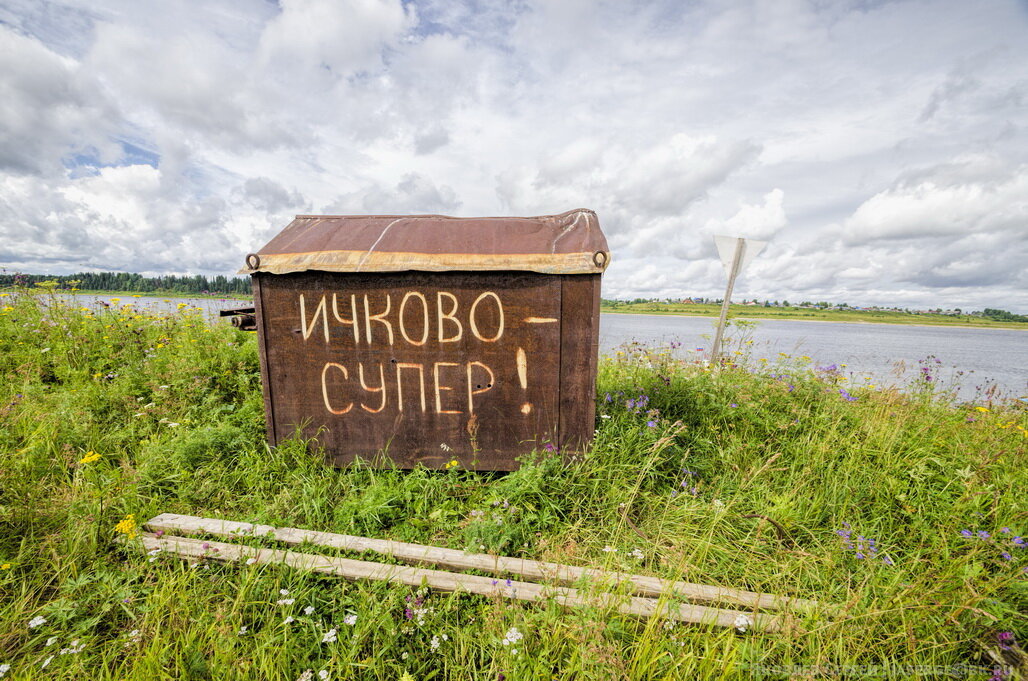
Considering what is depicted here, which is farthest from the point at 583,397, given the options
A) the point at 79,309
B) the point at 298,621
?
the point at 79,309

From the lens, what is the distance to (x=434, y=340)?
9.10 ft

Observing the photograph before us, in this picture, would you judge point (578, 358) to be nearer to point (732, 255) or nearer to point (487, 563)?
point (487, 563)

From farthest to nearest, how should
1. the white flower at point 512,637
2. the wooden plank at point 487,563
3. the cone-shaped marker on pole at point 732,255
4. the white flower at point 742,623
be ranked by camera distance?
the cone-shaped marker on pole at point 732,255, the wooden plank at point 487,563, the white flower at point 742,623, the white flower at point 512,637

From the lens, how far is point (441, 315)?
108 inches

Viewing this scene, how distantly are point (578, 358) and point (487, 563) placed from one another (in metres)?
1.33

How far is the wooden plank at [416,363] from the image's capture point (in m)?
2.71

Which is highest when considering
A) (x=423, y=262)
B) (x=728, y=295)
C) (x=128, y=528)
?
(x=423, y=262)

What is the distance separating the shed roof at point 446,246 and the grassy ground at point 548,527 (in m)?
1.27

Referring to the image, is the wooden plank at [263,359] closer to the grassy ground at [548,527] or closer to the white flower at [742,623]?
the grassy ground at [548,527]

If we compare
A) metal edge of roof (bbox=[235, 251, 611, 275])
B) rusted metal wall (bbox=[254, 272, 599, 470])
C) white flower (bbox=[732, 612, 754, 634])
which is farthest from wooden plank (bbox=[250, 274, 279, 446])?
white flower (bbox=[732, 612, 754, 634])

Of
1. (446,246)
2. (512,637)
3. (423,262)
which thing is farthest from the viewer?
(446,246)

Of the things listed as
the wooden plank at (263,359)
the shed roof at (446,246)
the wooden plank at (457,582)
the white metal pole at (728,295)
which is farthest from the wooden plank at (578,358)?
the white metal pole at (728,295)

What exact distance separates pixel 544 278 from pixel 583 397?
2.77 ft

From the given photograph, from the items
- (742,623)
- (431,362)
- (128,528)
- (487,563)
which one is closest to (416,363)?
(431,362)
